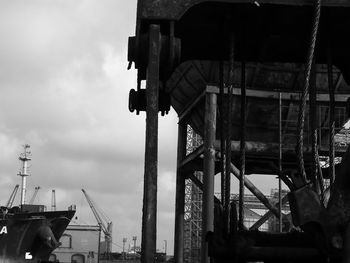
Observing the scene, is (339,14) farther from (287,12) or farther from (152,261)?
(152,261)

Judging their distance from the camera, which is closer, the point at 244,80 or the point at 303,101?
the point at 303,101

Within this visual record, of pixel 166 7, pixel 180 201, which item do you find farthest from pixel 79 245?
pixel 166 7

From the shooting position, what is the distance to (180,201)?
1831cm

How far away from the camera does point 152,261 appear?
4.40 m

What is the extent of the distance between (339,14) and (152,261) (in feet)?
8.45

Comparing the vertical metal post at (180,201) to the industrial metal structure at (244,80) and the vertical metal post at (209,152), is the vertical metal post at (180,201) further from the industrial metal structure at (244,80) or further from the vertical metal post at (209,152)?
the industrial metal structure at (244,80)

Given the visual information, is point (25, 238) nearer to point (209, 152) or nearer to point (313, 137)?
point (209, 152)

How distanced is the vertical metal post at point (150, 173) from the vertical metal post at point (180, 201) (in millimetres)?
12846

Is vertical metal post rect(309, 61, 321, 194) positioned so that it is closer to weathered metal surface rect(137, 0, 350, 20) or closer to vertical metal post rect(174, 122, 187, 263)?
weathered metal surface rect(137, 0, 350, 20)

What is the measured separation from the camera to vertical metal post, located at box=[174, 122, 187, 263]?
17.2 metres

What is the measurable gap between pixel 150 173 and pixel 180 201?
1397cm

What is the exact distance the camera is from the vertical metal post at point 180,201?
17.2 m

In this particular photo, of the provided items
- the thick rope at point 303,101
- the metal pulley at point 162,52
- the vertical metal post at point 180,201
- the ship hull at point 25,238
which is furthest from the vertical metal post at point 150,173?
the ship hull at point 25,238

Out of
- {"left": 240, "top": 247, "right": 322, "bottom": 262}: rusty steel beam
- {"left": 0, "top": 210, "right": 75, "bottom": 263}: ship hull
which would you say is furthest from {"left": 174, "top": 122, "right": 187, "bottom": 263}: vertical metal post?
{"left": 240, "top": 247, "right": 322, "bottom": 262}: rusty steel beam
